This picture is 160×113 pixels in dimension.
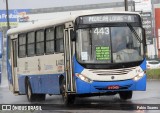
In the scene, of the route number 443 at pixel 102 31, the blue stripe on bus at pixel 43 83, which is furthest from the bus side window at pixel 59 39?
the route number 443 at pixel 102 31

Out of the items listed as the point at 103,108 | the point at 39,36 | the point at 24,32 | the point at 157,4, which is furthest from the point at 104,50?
the point at 157,4

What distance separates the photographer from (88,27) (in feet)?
54.4

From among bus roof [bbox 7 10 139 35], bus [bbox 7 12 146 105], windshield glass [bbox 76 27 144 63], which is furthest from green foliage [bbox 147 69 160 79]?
windshield glass [bbox 76 27 144 63]

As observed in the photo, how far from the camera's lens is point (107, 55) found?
16312 millimetres

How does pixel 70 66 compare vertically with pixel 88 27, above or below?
below

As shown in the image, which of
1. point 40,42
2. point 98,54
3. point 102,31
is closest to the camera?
point 98,54

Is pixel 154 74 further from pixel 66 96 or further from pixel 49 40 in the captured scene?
pixel 66 96

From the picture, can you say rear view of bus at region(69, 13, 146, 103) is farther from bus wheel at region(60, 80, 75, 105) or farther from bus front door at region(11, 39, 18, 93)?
bus front door at region(11, 39, 18, 93)

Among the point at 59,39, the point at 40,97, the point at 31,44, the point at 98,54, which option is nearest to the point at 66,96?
the point at 59,39

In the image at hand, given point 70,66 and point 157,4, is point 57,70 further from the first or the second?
point 157,4

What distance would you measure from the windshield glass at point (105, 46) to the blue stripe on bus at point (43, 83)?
2.01 metres

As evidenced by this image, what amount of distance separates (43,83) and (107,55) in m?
4.03

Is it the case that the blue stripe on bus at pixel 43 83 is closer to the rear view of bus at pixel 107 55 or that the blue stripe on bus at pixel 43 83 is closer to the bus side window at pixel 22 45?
the bus side window at pixel 22 45

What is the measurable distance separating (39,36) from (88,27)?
137 inches
